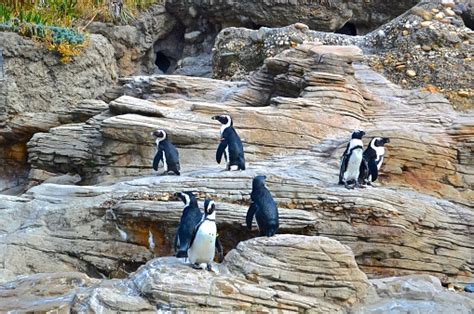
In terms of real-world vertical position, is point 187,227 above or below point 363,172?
below

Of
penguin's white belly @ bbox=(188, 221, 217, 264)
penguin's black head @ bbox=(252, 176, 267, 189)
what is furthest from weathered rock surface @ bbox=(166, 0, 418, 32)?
penguin's white belly @ bbox=(188, 221, 217, 264)

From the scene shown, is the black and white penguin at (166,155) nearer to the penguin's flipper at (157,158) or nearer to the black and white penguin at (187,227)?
the penguin's flipper at (157,158)

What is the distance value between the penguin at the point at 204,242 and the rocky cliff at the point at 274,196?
0.55 feet

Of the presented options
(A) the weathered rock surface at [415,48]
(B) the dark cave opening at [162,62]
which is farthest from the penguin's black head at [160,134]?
(B) the dark cave opening at [162,62]

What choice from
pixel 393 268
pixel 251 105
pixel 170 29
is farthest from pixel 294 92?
pixel 170 29

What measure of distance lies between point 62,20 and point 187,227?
11.9 metres

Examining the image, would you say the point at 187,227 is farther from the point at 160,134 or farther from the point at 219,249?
the point at 160,134

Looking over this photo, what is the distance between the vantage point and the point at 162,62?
25969mm

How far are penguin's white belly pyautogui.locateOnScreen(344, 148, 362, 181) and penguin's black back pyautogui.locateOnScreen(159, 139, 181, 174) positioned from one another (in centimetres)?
273

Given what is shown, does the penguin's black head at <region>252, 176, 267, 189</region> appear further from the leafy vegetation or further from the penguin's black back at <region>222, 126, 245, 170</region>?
the leafy vegetation

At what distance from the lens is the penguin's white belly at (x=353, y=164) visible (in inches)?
450

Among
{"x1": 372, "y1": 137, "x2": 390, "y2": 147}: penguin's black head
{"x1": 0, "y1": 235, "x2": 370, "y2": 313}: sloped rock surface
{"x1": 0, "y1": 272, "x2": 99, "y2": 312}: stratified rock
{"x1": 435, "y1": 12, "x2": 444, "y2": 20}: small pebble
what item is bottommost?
{"x1": 0, "y1": 272, "x2": 99, "y2": 312}: stratified rock

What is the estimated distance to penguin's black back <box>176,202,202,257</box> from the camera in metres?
9.28

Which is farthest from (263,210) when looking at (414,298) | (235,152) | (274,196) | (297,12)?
(297,12)
